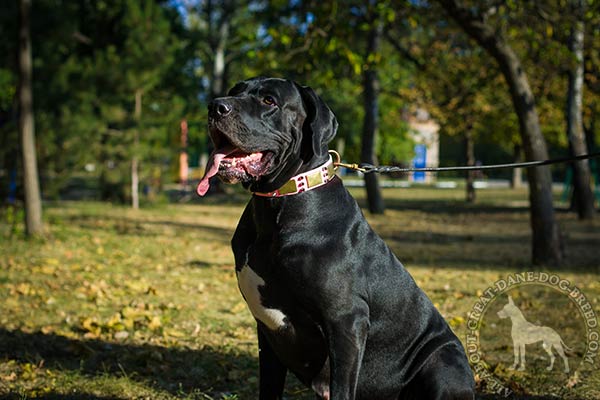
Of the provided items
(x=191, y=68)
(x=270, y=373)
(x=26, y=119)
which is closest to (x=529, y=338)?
(x=270, y=373)

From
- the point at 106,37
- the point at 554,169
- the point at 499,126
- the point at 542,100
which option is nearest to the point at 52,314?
the point at 106,37

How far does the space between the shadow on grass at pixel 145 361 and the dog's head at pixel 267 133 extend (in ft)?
5.68

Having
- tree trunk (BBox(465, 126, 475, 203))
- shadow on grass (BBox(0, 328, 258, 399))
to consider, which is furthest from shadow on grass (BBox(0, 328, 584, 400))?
tree trunk (BBox(465, 126, 475, 203))

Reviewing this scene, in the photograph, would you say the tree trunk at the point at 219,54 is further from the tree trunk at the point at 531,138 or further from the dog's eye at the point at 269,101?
the dog's eye at the point at 269,101

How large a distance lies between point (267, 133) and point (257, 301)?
756 millimetres

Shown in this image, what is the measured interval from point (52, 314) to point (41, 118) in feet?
37.0

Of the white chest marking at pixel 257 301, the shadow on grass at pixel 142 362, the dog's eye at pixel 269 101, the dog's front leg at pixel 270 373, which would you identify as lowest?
the shadow on grass at pixel 142 362

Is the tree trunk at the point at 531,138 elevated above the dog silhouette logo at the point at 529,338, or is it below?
above

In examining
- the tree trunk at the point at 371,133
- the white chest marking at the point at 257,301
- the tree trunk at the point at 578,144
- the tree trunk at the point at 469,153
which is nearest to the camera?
the white chest marking at the point at 257,301

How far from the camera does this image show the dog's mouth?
3.04m

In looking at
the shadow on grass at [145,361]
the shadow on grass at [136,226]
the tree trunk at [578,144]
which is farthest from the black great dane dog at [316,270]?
the tree trunk at [578,144]

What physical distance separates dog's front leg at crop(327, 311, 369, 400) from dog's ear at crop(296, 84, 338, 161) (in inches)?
30.2

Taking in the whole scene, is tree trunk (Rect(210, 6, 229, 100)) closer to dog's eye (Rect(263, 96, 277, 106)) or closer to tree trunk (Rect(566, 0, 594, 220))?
tree trunk (Rect(566, 0, 594, 220))

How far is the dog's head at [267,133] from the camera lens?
118 inches
